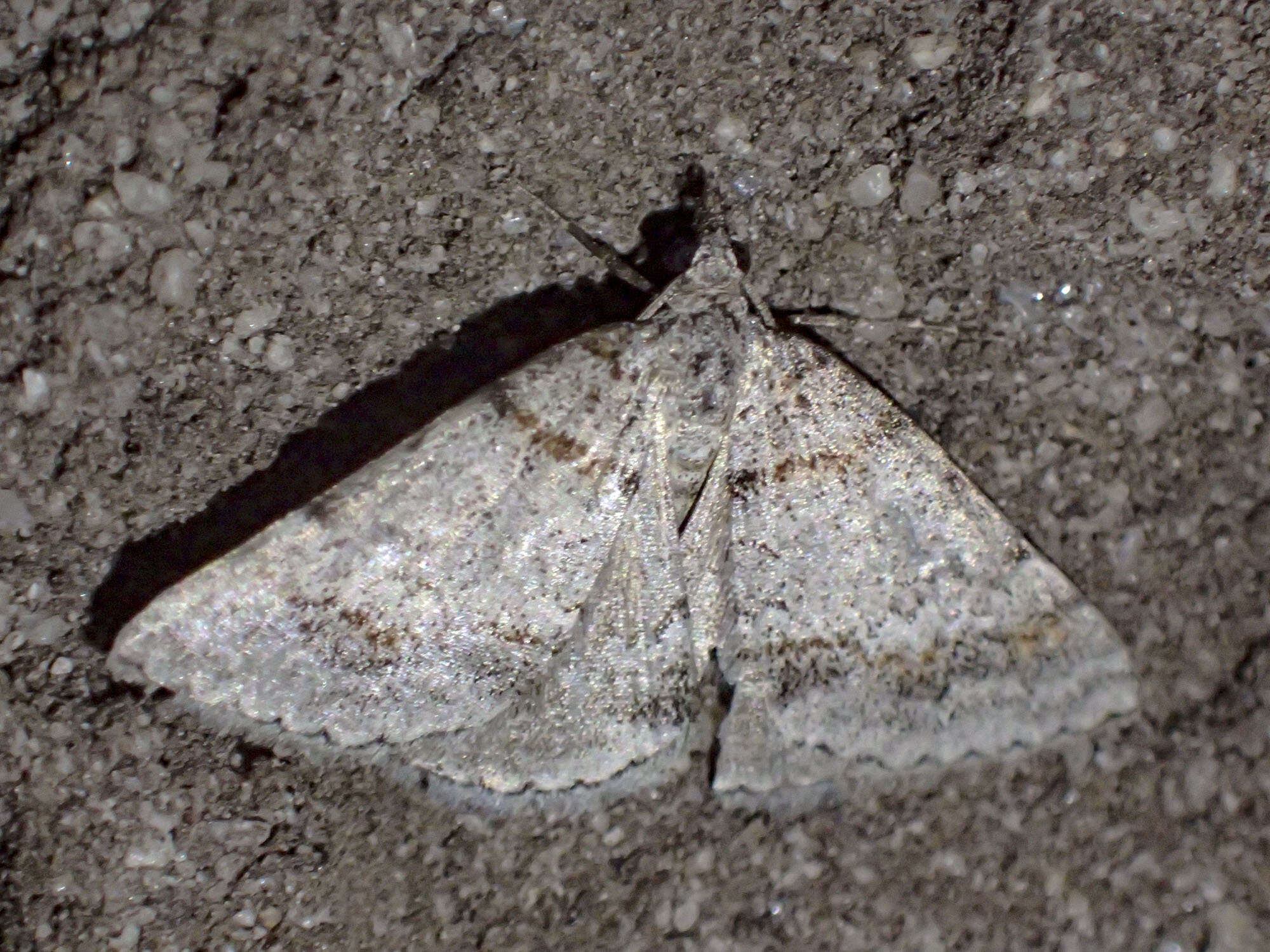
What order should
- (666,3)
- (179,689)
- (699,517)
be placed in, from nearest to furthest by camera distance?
(179,689)
(699,517)
(666,3)

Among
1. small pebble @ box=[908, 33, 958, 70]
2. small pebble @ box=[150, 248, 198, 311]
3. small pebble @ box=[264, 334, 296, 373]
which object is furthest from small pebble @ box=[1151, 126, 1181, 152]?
small pebble @ box=[150, 248, 198, 311]

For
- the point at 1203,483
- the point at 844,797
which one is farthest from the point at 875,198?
the point at 844,797

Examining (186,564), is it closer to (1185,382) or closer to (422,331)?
(422,331)

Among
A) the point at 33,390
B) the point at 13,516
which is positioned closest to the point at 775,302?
the point at 33,390

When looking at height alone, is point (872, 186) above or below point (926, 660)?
above

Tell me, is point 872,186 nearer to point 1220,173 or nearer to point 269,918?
point 1220,173
